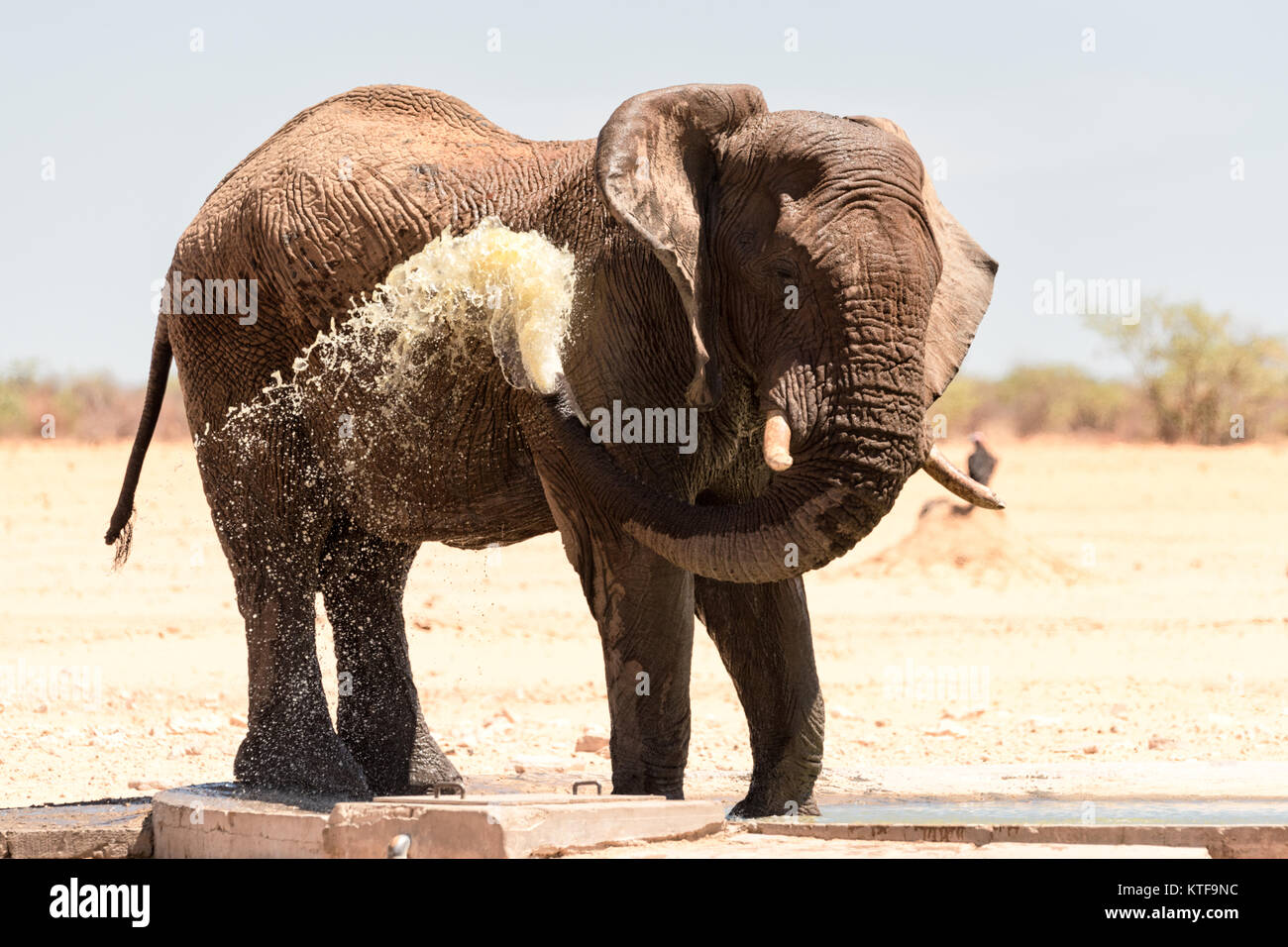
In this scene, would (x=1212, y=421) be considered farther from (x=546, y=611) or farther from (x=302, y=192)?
(x=302, y=192)

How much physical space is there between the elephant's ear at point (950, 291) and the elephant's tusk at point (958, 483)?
480mm

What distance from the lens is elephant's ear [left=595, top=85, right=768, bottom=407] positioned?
8062mm

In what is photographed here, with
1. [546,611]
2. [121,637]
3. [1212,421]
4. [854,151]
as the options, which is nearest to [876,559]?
[546,611]

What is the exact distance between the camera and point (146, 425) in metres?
10.8

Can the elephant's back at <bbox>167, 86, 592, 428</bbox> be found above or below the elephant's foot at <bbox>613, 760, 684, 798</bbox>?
above

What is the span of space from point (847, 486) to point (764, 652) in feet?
6.08

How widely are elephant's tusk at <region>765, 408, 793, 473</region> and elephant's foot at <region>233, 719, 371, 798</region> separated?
10.5ft

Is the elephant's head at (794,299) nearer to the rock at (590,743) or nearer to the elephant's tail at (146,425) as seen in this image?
the elephant's tail at (146,425)

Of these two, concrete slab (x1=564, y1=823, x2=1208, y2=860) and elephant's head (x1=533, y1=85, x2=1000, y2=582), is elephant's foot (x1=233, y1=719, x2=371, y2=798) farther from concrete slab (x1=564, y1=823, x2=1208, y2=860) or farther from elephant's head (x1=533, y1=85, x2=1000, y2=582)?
concrete slab (x1=564, y1=823, x2=1208, y2=860)

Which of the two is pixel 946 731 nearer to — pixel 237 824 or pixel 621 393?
pixel 621 393

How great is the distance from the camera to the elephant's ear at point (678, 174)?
806 centimetres

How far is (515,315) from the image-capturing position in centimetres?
865
